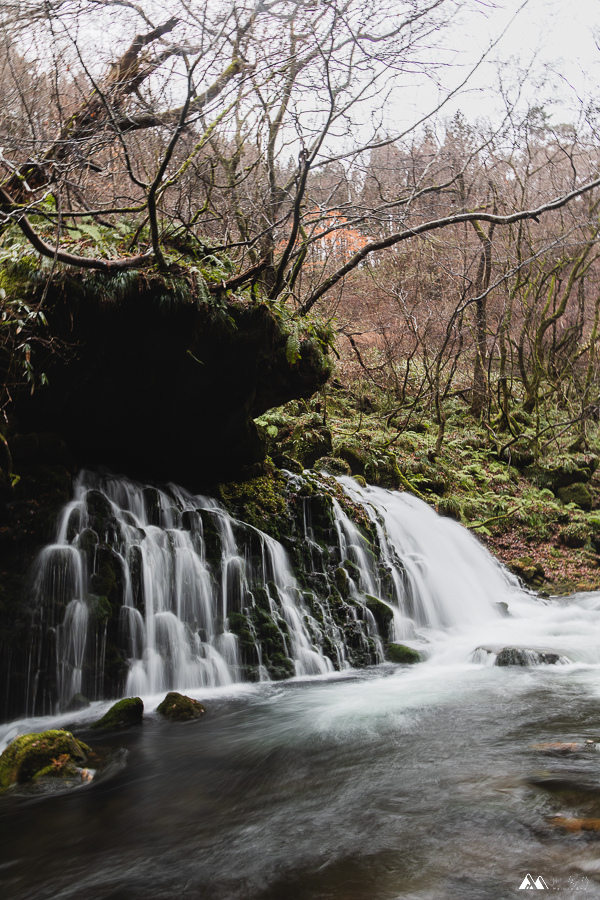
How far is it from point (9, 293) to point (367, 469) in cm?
855

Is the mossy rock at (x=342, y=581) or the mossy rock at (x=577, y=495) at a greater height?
the mossy rock at (x=577, y=495)

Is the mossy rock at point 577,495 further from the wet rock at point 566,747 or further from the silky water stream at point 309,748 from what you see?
the wet rock at point 566,747

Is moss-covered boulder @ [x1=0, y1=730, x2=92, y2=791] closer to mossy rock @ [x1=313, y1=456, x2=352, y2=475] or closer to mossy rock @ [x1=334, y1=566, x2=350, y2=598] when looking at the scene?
mossy rock @ [x1=334, y1=566, x2=350, y2=598]

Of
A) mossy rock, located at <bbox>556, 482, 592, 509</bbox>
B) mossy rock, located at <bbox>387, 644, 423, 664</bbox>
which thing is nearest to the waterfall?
mossy rock, located at <bbox>387, 644, 423, 664</bbox>

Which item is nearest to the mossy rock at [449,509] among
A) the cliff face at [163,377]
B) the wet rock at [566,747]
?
the cliff face at [163,377]

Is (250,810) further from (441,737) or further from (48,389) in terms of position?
(48,389)

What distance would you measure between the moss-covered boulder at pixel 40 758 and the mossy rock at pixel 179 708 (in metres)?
1.12

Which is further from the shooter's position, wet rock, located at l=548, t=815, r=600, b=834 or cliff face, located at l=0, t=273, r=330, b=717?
cliff face, located at l=0, t=273, r=330, b=717

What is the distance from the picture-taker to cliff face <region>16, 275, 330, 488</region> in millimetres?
6039

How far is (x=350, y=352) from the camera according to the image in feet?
59.0

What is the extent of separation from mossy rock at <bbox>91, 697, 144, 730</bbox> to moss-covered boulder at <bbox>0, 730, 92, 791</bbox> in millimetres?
688

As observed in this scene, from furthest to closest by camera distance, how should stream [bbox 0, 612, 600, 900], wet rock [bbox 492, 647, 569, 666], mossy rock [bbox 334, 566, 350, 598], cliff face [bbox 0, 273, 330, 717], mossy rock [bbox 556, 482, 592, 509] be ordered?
1. mossy rock [bbox 556, 482, 592, 509]
2. mossy rock [bbox 334, 566, 350, 598]
3. wet rock [bbox 492, 647, 569, 666]
4. cliff face [bbox 0, 273, 330, 717]
5. stream [bbox 0, 612, 600, 900]

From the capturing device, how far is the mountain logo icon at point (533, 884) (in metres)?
2.37

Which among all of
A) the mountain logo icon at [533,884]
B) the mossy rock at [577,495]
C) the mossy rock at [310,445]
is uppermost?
the mossy rock at [310,445]
